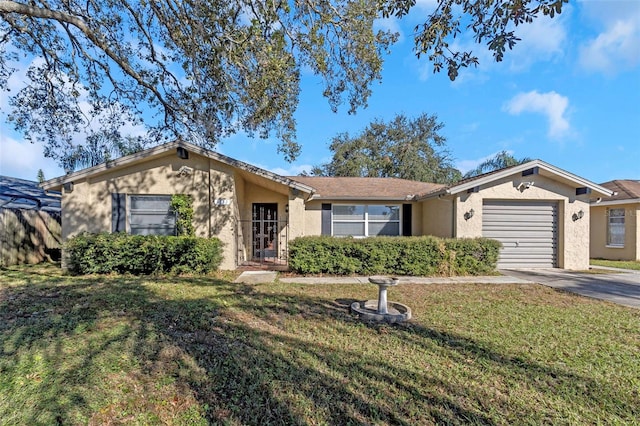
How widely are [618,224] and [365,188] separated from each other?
1247cm

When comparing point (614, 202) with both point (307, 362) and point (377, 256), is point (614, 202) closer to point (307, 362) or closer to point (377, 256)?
point (377, 256)

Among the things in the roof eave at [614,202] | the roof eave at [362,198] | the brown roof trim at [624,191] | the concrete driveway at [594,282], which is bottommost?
the concrete driveway at [594,282]

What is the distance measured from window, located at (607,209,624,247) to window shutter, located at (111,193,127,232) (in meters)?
21.6

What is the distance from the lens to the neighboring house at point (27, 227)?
1112cm

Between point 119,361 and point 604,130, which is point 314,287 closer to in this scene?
point 119,361

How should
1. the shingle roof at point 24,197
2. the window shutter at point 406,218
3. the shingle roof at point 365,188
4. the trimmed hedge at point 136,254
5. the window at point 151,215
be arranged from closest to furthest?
the trimmed hedge at point 136,254 < the window at point 151,215 < the shingle roof at point 24,197 < the shingle roof at point 365,188 < the window shutter at point 406,218

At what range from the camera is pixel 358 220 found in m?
13.5

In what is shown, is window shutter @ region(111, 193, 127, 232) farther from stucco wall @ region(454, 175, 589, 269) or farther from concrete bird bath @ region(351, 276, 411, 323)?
stucco wall @ region(454, 175, 589, 269)

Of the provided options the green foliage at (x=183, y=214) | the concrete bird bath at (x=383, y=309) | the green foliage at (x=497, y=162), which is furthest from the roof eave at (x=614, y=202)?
the green foliage at (x=497, y=162)

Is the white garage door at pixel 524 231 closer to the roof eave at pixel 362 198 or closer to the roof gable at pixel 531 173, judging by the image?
the roof gable at pixel 531 173

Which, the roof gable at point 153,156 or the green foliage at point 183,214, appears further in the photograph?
the green foliage at point 183,214

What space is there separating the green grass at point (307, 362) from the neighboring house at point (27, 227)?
6496 millimetres

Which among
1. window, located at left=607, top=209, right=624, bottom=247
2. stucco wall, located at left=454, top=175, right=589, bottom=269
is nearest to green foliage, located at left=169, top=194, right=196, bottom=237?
stucco wall, located at left=454, top=175, right=589, bottom=269

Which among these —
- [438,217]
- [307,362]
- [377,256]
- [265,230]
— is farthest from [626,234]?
[307,362]
